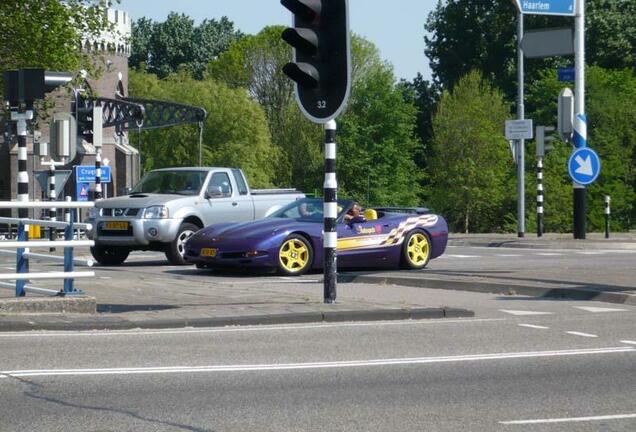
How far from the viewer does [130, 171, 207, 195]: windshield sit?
22531mm

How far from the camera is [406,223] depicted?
19.8 metres

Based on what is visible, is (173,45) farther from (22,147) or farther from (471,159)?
(22,147)

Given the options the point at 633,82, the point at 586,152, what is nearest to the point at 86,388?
the point at 586,152

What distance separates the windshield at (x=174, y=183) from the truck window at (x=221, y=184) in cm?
20

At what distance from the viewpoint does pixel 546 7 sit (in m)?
26.6

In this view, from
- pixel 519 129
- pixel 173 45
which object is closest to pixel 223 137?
pixel 173 45

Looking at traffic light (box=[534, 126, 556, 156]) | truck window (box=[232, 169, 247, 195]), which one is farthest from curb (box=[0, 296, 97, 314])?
traffic light (box=[534, 126, 556, 156])

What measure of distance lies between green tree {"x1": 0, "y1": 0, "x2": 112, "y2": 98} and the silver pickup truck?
18391mm

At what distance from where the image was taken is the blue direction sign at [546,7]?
2584 cm

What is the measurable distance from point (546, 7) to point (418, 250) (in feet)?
29.3

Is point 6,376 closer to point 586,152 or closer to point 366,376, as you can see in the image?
point 366,376

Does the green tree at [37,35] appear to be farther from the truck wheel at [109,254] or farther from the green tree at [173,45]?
the green tree at [173,45]

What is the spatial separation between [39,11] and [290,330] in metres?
31.7

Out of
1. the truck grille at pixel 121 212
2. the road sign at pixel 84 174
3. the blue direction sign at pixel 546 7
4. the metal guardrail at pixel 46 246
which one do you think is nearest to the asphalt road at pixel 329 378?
the metal guardrail at pixel 46 246
